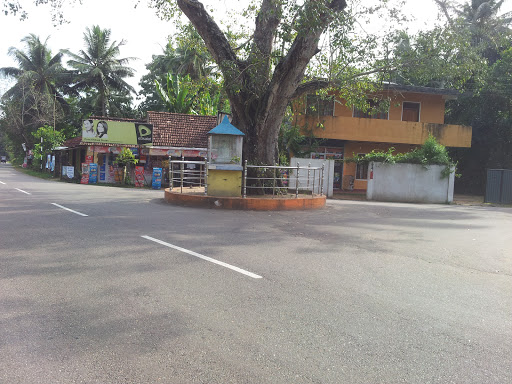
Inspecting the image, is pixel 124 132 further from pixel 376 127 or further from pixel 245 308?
pixel 245 308

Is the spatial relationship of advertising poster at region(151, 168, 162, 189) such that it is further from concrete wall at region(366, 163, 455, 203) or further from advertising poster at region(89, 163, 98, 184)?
concrete wall at region(366, 163, 455, 203)

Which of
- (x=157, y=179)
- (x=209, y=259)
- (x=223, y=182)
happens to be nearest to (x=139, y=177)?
(x=157, y=179)

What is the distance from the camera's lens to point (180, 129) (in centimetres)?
2761

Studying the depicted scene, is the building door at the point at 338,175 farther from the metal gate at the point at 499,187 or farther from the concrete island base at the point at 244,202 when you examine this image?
the concrete island base at the point at 244,202

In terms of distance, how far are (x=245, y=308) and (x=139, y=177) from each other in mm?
23124

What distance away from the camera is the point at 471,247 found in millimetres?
8109

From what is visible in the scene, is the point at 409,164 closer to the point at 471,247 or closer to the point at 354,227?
the point at 354,227

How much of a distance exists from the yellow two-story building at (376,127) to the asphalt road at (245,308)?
16.9 m

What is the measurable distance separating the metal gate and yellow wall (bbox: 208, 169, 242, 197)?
15175 mm

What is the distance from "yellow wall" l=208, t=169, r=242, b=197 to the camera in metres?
13.4

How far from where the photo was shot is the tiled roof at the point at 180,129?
88.3 ft

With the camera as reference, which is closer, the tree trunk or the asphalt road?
the asphalt road

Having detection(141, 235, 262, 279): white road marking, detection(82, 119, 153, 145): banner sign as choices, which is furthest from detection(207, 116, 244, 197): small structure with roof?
detection(82, 119, 153, 145): banner sign

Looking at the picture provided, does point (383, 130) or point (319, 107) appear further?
point (383, 130)
